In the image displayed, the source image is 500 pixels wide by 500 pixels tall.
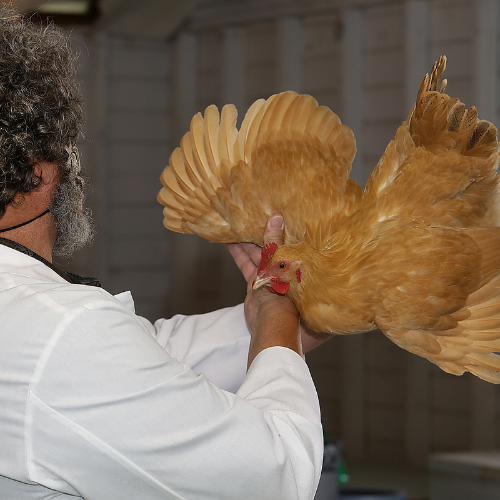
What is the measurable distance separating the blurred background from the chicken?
101 inches

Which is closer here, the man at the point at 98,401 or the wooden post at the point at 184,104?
the man at the point at 98,401

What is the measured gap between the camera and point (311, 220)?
1.18 metres

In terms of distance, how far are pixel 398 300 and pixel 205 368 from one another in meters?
0.44

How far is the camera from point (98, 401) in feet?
2.46

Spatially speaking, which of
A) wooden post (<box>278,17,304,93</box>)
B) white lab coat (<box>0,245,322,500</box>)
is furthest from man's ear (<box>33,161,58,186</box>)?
wooden post (<box>278,17,304,93</box>)

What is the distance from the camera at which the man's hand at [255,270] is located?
3.87 ft

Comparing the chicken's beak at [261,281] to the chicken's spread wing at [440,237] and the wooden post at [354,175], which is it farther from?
the wooden post at [354,175]

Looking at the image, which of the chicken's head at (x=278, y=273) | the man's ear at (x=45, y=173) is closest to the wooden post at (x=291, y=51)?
the chicken's head at (x=278, y=273)

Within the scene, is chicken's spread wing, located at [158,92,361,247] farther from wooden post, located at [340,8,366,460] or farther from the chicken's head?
wooden post, located at [340,8,366,460]

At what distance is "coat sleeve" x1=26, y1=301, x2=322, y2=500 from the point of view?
0.75m

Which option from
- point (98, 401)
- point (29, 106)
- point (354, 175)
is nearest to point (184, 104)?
point (354, 175)

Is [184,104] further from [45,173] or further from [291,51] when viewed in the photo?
[45,173]

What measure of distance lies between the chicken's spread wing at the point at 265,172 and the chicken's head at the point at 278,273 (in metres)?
0.10

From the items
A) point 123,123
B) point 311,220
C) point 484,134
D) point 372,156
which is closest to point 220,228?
point 311,220
